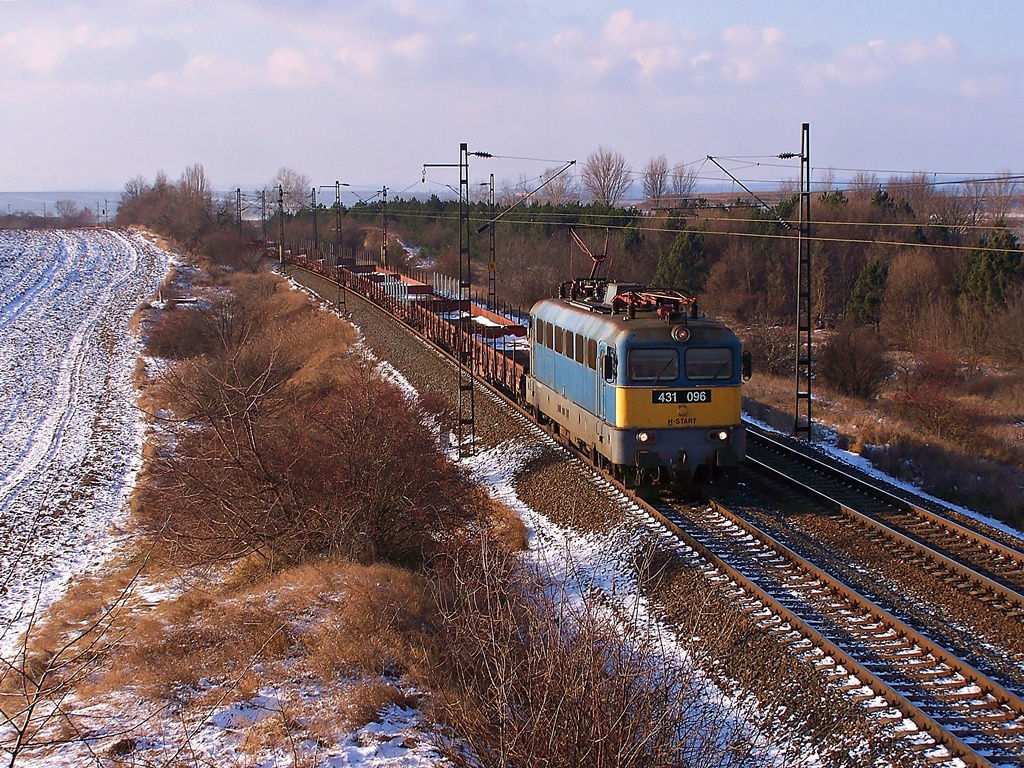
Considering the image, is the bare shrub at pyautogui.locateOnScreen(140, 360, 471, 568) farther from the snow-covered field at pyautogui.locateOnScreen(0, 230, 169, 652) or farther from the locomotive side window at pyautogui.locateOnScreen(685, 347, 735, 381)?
the locomotive side window at pyautogui.locateOnScreen(685, 347, 735, 381)

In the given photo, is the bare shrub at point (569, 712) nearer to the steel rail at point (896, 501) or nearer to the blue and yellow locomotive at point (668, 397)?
the steel rail at point (896, 501)

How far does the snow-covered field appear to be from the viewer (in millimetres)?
18578

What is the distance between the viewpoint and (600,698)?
5766 millimetres

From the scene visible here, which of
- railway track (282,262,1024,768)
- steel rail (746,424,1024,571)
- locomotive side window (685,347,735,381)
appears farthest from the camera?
locomotive side window (685,347,735,381)

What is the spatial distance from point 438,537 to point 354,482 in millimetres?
1751

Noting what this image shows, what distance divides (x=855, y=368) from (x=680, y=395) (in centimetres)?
1903

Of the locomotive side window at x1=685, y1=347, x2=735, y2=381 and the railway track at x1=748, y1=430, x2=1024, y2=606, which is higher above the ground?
the locomotive side window at x1=685, y1=347, x2=735, y2=381

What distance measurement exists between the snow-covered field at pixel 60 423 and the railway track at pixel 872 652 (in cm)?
683

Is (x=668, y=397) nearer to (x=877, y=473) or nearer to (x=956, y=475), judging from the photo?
(x=877, y=473)

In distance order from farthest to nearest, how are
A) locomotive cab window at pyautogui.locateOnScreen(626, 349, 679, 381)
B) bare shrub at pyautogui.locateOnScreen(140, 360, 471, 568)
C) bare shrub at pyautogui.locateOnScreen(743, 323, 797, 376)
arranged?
bare shrub at pyautogui.locateOnScreen(743, 323, 797, 376) → locomotive cab window at pyautogui.locateOnScreen(626, 349, 679, 381) → bare shrub at pyautogui.locateOnScreen(140, 360, 471, 568)

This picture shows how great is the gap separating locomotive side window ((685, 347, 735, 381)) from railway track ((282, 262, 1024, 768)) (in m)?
2.43

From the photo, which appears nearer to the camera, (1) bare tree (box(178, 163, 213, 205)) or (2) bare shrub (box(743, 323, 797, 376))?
(2) bare shrub (box(743, 323, 797, 376))

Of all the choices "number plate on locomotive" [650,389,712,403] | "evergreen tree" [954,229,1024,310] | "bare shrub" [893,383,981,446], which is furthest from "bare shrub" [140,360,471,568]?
"evergreen tree" [954,229,1024,310]

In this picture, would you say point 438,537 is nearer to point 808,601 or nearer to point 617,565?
point 617,565
